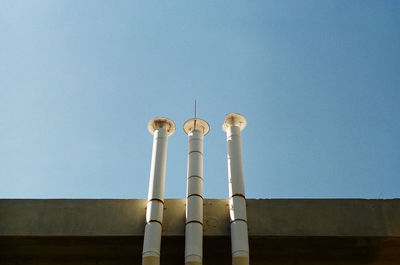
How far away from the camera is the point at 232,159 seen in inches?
462

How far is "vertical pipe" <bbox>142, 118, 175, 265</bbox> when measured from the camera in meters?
9.91

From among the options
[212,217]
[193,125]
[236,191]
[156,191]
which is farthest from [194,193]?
[193,125]

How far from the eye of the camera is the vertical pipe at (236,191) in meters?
9.89

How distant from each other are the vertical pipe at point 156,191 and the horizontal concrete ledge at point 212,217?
23.1 inches

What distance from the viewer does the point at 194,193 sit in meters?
11.0

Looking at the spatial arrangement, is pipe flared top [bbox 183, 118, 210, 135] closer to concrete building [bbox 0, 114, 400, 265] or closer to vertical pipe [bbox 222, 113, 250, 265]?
vertical pipe [bbox 222, 113, 250, 265]

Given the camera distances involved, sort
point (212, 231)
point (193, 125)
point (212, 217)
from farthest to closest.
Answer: point (193, 125) < point (212, 217) < point (212, 231)

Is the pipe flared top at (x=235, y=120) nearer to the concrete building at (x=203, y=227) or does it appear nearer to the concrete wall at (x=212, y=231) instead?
the concrete building at (x=203, y=227)

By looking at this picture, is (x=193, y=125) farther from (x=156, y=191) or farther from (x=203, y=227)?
(x=203, y=227)

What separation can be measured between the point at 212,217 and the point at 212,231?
1.52 ft

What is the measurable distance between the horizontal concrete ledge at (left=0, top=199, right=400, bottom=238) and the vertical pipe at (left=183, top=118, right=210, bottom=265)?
0.57 metres

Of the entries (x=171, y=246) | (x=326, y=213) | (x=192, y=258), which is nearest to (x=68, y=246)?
(x=171, y=246)

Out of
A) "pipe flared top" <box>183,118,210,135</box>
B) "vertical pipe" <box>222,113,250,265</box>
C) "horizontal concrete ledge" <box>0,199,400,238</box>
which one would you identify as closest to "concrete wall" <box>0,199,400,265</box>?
"horizontal concrete ledge" <box>0,199,400,238</box>

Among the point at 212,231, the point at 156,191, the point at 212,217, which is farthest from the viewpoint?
the point at 212,217
